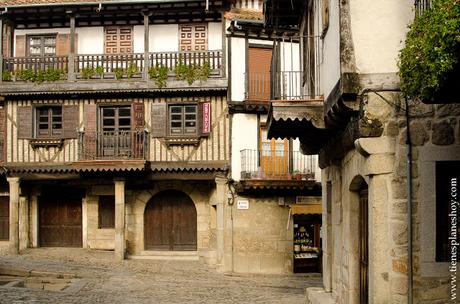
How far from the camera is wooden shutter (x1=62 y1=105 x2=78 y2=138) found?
74.3ft

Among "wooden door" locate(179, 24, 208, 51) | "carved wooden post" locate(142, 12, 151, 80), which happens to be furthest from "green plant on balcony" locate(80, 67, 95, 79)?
"wooden door" locate(179, 24, 208, 51)

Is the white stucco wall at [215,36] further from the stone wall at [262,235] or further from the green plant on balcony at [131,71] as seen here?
the stone wall at [262,235]

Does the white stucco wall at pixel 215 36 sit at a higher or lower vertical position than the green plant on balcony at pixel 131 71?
higher

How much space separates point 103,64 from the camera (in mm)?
22531

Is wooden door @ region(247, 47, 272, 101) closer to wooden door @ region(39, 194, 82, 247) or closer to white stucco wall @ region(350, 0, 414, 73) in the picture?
wooden door @ region(39, 194, 82, 247)

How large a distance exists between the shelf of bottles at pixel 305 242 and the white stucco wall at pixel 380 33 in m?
15.1

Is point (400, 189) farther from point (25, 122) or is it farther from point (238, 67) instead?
point (25, 122)

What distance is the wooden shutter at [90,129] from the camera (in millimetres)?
22297

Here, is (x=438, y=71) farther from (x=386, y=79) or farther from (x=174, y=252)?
(x=174, y=252)

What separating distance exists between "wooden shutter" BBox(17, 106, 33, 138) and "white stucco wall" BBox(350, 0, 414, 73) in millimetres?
17585

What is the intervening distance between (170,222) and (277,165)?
16.3ft

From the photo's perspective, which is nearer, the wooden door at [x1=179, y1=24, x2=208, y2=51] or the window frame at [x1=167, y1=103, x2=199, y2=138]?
the window frame at [x1=167, y1=103, x2=199, y2=138]

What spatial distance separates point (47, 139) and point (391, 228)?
17.8 metres

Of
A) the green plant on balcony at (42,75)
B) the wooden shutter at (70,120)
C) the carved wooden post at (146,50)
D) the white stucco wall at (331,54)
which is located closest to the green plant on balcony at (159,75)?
the carved wooden post at (146,50)
